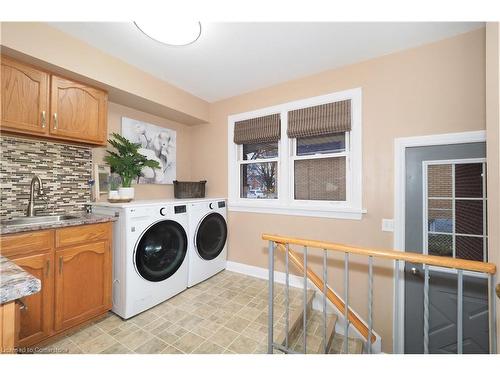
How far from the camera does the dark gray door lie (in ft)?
5.45

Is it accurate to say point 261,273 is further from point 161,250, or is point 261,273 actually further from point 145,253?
point 145,253

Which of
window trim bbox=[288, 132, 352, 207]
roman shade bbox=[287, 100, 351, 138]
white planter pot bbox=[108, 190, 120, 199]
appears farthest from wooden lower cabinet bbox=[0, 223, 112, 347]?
roman shade bbox=[287, 100, 351, 138]

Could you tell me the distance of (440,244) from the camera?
1.80 meters

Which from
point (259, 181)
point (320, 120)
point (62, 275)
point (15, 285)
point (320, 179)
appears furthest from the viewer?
point (259, 181)

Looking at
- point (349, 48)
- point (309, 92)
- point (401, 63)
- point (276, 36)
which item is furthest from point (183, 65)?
point (401, 63)

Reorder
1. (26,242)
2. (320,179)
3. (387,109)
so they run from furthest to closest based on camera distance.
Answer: (320,179) < (387,109) < (26,242)

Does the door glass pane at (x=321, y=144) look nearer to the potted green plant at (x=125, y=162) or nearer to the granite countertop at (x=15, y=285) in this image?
the potted green plant at (x=125, y=162)

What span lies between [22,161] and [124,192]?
817 mm

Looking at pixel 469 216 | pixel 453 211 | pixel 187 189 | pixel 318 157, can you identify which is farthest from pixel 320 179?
pixel 187 189

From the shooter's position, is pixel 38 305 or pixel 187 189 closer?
pixel 38 305

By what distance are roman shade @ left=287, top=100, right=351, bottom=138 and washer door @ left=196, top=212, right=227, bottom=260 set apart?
149cm

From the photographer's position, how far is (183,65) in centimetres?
219

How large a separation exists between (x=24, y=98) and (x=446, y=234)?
367 cm
